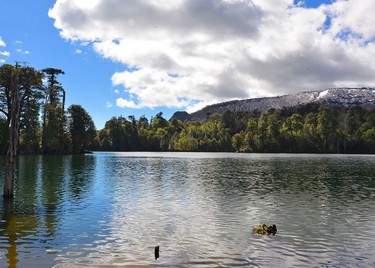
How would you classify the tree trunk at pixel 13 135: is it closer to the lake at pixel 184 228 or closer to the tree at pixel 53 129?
the lake at pixel 184 228

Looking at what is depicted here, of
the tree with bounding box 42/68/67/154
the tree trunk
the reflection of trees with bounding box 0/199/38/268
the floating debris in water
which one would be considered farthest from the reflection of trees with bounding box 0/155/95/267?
the tree with bounding box 42/68/67/154

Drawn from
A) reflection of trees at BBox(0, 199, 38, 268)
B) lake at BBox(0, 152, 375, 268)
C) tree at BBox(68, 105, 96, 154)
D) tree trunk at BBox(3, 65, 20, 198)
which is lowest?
lake at BBox(0, 152, 375, 268)

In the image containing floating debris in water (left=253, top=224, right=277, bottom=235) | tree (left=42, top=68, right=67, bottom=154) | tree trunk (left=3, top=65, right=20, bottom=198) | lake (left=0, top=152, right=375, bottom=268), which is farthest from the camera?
tree (left=42, top=68, right=67, bottom=154)

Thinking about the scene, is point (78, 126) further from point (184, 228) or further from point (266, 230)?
point (266, 230)

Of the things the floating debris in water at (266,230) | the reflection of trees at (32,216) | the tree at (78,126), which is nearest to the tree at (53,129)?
the tree at (78,126)

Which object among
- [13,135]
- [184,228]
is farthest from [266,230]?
[13,135]

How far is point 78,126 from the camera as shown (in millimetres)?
145500

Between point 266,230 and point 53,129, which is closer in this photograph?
point 266,230

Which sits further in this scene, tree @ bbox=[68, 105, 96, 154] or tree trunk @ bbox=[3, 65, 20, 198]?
tree @ bbox=[68, 105, 96, 154]

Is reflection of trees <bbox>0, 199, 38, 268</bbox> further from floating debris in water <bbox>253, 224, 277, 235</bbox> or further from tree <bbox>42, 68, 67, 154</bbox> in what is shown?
tree <bbox>42, 68, 67, 154</bbox>

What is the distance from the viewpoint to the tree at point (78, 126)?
14488 centimetres

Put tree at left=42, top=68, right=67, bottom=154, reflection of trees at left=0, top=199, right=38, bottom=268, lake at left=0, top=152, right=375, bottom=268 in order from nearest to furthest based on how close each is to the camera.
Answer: reflection of trees at left=0, top=199, right=38, bottom=268
lake at left=0, top=152, right=375, bottom=268
tree at left=42, top=68, right=67, bottom=154

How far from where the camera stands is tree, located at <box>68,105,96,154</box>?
475ft

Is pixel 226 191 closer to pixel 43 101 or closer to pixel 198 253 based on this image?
pixel 198 253
